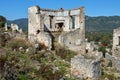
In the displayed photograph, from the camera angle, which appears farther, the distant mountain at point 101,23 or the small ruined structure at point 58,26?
the distant mountain at point 101,23

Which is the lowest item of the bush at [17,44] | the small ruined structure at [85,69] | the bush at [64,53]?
the small ruined structure at [85,69]

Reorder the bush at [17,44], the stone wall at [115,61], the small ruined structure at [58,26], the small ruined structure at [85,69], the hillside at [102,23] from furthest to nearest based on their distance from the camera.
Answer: the hillside at [102,23], the small ruined structure at [58,26], the bush at [17,44], the stone wall at [115,61], the small ruined structure at [85,69]

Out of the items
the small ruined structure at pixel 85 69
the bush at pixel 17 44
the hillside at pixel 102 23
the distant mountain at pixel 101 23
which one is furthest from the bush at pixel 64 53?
the hillside at pixel 102 23

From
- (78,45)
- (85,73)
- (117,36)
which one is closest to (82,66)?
(85,73)

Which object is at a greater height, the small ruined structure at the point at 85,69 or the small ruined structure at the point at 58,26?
the small ruined structure at the point at 58,26

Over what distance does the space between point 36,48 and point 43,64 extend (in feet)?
10.9

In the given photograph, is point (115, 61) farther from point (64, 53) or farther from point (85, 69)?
point (85, 69)

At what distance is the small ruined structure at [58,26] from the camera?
25.0 m

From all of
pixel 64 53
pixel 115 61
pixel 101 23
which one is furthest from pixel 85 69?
pixel 101 23

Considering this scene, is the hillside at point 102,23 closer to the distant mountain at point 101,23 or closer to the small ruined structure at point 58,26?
the distant mountain at point 101,23

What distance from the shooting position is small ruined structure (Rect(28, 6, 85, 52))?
25047mm

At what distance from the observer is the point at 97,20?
627ft

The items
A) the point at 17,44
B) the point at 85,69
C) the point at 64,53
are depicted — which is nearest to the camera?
the point at 85,69

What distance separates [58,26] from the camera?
2825 cm
